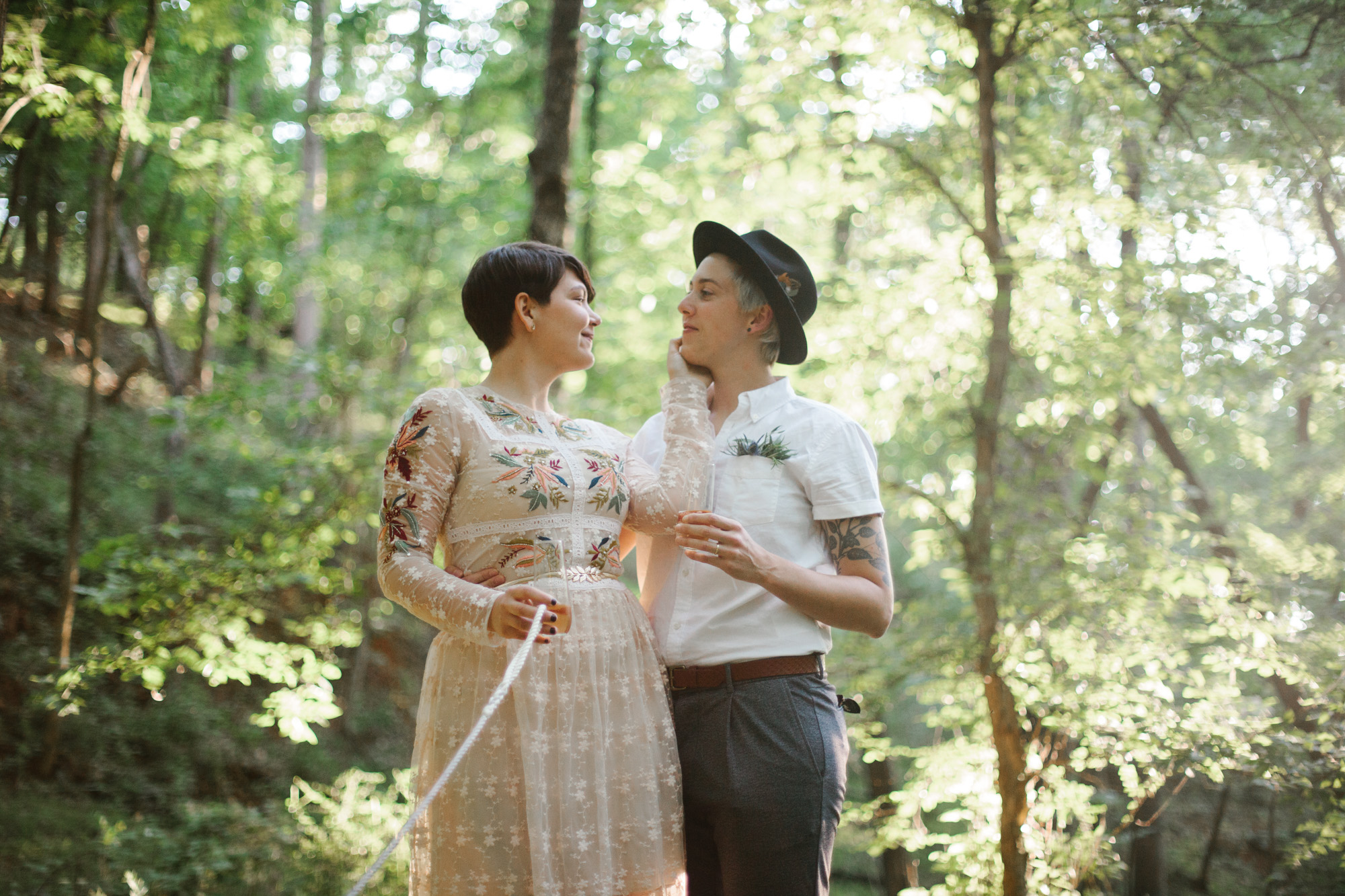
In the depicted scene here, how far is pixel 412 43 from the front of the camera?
31.8ft

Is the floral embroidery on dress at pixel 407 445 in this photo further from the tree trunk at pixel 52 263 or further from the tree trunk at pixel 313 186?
the tree trunk at pixel 313 186

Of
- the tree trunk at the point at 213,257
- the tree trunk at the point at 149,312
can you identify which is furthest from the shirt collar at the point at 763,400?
the tree trunk at the point at 213,257

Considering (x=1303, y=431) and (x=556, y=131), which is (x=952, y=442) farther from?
(x=1303, y=431)

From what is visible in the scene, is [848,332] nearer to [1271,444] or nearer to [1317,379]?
[1317,379]

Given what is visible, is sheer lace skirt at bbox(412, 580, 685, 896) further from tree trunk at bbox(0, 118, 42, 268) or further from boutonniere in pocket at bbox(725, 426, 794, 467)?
tree trunk at bbox(0, 118, 42, 268)

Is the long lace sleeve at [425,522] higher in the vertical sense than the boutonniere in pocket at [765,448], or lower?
lower

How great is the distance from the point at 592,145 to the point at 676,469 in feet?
22.5

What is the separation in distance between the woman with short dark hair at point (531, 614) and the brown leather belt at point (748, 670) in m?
0.08

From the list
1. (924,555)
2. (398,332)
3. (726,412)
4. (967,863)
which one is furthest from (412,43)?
(967,863)

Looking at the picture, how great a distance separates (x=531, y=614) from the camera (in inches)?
68.0

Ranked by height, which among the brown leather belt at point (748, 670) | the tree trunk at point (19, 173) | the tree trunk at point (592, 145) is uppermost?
the tree trunk at point (592, 145)

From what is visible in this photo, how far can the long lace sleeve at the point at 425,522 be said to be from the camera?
71.1 inches

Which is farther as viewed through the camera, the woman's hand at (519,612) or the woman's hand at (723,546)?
the woman's hand at (723,546)

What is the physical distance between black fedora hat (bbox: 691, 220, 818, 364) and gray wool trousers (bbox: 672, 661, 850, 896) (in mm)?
957
